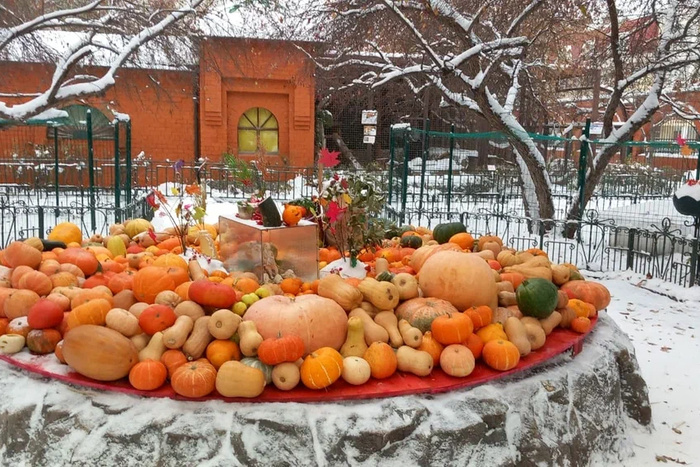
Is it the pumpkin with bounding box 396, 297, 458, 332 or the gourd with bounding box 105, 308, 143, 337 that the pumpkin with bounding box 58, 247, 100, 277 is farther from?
the pumpkin with bounding box 396, 297, 458, 332

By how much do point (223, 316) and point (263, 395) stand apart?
51 centimetres

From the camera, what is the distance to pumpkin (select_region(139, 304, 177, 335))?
3510mm

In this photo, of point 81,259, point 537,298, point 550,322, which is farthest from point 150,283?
point 550,322

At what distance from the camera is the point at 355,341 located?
3684mm

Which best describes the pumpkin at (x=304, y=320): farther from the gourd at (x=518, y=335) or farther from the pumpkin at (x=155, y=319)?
the gourd at (x=518, y=335)

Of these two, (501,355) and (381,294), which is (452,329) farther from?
(381,294)

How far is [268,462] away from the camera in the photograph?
3084 millimetres

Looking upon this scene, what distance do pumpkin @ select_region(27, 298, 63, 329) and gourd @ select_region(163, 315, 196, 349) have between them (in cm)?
Result: 78

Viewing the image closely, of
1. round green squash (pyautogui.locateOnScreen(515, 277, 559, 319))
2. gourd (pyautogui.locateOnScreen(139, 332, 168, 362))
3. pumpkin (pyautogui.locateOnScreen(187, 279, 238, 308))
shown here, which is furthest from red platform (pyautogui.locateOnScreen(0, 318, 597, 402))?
pumpkin (pyautogui.locateOnScreen(187, 279, 238, 308))

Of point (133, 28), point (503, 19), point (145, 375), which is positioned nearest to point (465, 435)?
Answer: point (145, 375)

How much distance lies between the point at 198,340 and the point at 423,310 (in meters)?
1.42

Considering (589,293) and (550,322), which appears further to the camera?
(589,293)

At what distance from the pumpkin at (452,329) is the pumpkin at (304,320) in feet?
1.86

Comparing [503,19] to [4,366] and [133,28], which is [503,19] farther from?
[4,366]
